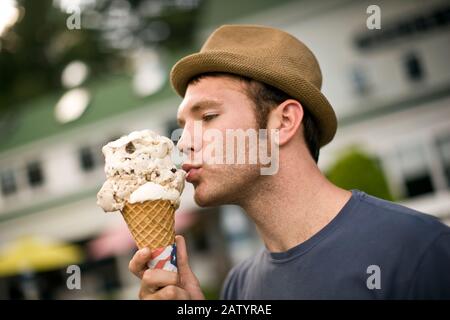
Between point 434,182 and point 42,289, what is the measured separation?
1531 centimetres

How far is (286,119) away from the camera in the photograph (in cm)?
267

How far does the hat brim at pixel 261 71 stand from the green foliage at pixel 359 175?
9568mm

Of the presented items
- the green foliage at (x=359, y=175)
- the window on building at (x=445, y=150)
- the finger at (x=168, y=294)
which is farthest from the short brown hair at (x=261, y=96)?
the window on building at (x=445, y=150)

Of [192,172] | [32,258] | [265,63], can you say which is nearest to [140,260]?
[192,172]

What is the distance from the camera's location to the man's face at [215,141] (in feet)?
8.16

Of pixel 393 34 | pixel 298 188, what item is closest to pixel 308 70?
pixel 298 188

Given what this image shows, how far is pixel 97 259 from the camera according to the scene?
20.5 m

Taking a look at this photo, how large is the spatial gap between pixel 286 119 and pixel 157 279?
1106mm

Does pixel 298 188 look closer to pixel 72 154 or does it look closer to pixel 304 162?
pixel 304 162

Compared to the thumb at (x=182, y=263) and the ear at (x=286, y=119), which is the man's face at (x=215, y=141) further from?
the thumb at (x=182, y=263)

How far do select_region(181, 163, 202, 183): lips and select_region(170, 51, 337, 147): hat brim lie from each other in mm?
532

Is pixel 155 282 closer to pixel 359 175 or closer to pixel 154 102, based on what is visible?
pixel 359 175
